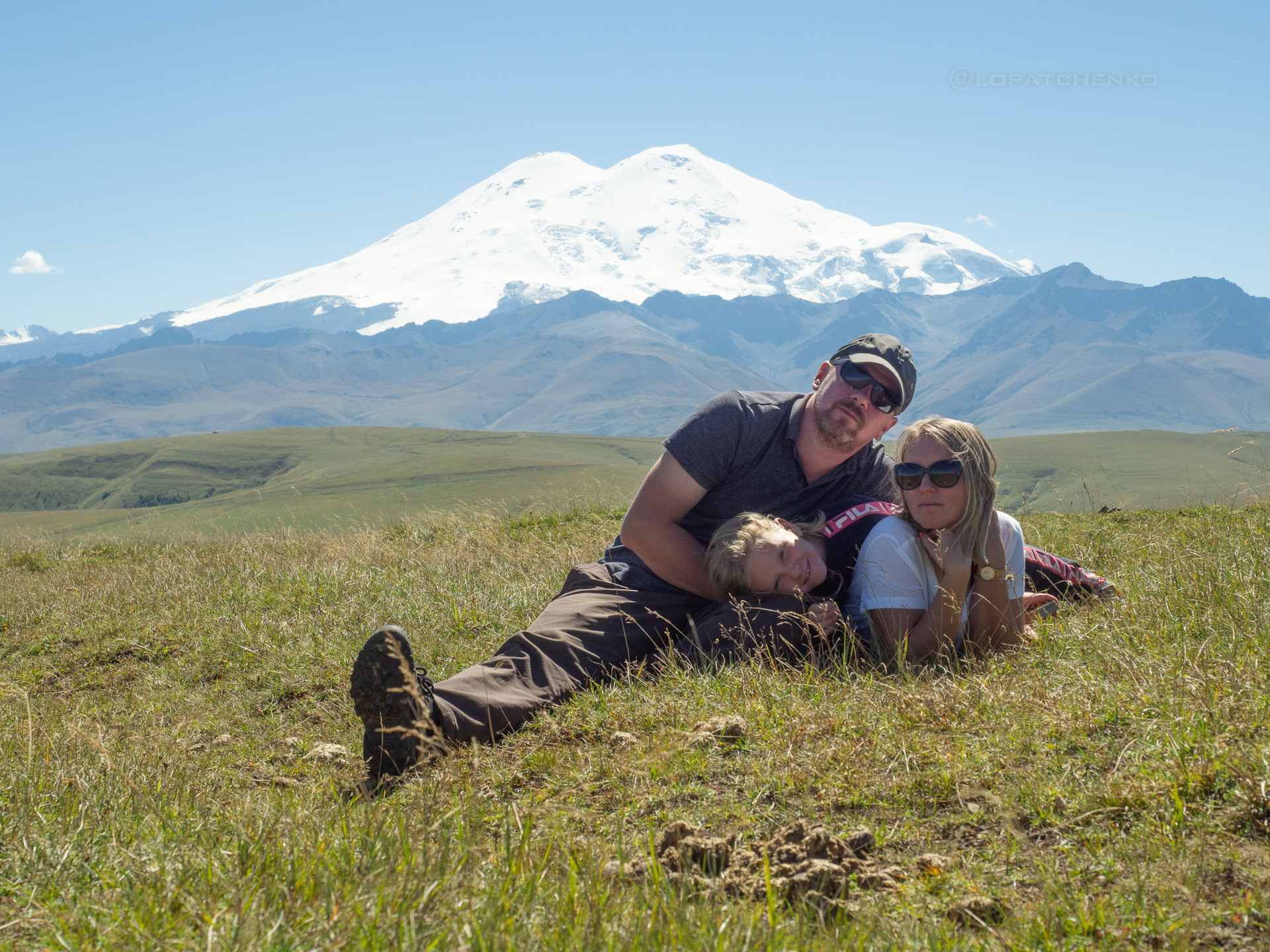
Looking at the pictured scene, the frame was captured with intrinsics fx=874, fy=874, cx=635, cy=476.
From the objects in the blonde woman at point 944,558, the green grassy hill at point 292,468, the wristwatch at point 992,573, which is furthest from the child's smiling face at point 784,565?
the green grassy hill at point 292,468

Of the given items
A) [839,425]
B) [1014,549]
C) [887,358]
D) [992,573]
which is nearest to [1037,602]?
[1014,549]

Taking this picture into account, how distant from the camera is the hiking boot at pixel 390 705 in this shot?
318 cm

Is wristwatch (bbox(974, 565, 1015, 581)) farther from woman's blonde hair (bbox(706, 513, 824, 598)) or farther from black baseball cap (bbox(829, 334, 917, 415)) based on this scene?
black baseball cap (bbox(829, 334, 917, 415))

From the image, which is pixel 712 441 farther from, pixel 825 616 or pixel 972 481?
pixel 972 481

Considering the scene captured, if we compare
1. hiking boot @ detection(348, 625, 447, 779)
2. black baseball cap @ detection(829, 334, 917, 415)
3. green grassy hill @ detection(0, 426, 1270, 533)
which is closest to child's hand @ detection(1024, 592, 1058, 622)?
black baseball cap @ detection(829, 334, 917, 415)

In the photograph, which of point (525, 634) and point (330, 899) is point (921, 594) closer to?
point (525, 634)

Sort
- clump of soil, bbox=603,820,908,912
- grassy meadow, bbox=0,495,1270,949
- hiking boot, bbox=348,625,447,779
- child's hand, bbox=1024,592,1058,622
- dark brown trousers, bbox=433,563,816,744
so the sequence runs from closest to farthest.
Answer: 1. grassy meadow, bbox=0,495,1270,949
2. clump of soil, bbox=603,820,908,912
3. hiking boot, bbox=348,625,447,779
4. dark brown trousers, bbox=433,563,816,744
5. child's hand, bbox=1024,592,1058,622

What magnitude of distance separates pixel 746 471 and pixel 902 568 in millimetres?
1146

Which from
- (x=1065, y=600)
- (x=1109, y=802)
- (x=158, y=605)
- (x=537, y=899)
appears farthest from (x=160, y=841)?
(x=158, y=605)

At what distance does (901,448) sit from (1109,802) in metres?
2.10

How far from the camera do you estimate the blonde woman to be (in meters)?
3.94

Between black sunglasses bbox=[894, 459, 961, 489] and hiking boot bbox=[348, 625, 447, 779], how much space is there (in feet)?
7.72

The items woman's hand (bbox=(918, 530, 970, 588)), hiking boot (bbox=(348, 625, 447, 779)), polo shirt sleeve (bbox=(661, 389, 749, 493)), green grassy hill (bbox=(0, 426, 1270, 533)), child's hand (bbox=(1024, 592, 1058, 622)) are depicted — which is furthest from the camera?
green grassy hill (bbox=(0, 426, 1270, 533))

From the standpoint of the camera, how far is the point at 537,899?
2.09 metres
